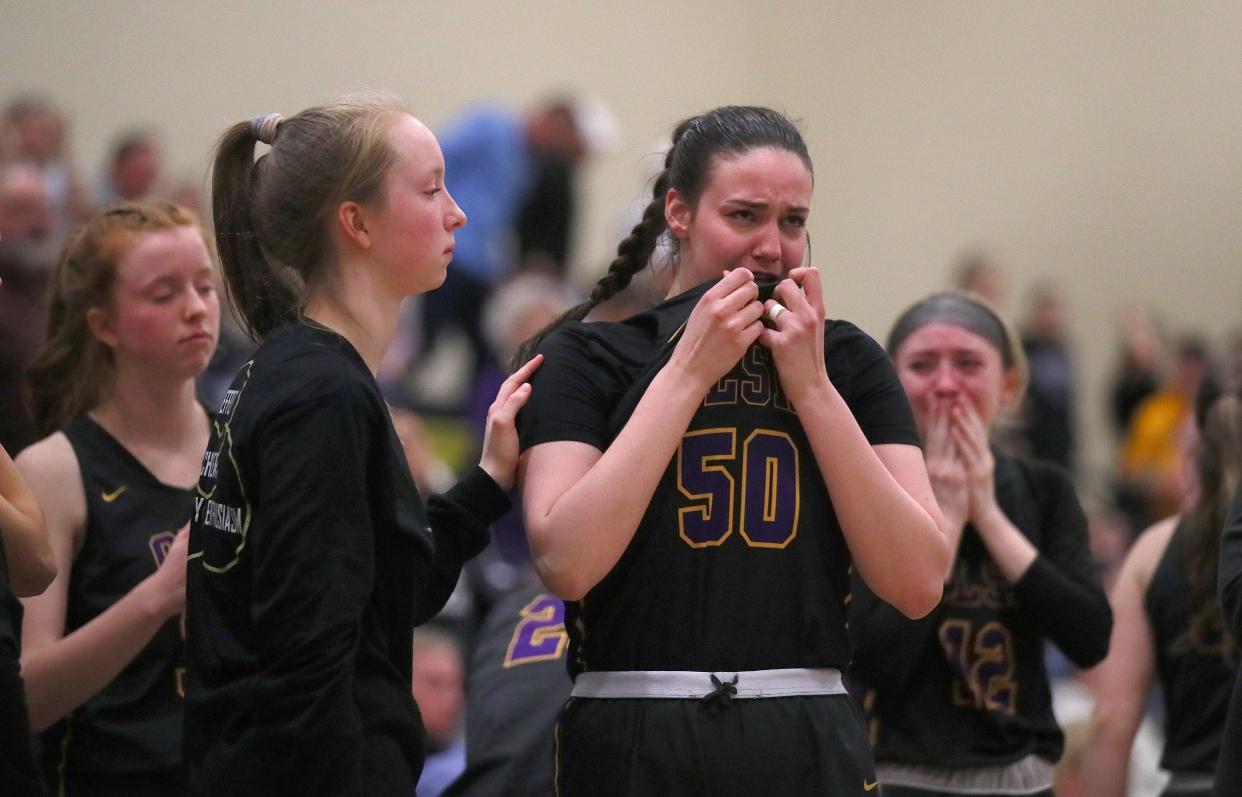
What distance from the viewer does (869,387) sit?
2.41 metres

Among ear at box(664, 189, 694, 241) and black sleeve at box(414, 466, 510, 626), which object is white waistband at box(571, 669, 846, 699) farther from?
ear at box(664, 189, 694, 241)

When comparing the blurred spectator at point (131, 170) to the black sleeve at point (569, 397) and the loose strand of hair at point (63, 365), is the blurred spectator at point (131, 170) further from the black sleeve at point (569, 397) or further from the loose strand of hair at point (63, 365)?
the black sleeve at point (569, 397)

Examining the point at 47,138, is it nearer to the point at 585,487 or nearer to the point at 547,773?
the point at 547,773

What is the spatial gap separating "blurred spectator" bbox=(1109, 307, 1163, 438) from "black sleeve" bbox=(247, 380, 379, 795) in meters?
10.5

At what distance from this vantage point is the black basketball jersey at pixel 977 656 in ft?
10.2

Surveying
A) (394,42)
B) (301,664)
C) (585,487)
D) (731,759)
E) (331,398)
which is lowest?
(731,759)

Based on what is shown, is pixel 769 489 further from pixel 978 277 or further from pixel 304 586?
pixel 978 277

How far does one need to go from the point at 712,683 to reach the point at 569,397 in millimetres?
491

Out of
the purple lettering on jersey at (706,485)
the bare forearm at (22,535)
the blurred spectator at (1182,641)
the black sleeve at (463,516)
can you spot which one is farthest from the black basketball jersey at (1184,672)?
the bare forearm at (22,535)

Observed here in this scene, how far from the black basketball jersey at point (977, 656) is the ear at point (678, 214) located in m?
1.04

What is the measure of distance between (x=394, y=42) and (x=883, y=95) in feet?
15.7

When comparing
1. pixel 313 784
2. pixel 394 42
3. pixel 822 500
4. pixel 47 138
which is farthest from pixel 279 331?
pixel 394 42

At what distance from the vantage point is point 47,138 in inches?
309

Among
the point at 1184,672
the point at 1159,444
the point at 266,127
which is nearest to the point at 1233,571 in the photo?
the point at 1184,672
